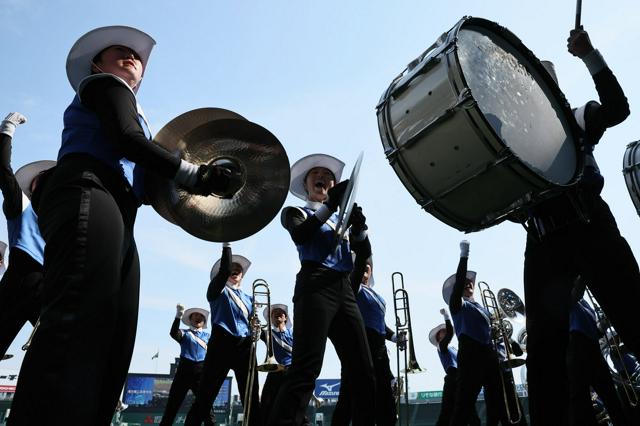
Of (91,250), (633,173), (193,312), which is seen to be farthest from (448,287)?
(91,250)

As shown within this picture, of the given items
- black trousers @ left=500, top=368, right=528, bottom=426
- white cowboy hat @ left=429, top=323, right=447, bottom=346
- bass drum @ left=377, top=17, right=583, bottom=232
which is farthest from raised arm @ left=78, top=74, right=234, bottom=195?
white cowboy hat @ left=429, top=323, right=447, bottom=346

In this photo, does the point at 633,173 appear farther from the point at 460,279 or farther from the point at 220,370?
the point at 220,370

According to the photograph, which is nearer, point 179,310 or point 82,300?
point 82,300

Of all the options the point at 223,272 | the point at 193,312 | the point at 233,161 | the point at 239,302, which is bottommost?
the point at 233,161

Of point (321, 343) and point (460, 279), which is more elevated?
point (460, 279)

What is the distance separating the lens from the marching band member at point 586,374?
5.57 meters

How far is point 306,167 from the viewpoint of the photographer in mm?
5430

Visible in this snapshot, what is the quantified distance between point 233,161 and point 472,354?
19.2ft

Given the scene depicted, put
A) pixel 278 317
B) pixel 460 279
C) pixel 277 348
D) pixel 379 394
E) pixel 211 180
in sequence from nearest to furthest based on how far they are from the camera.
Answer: pixel 211 180
pixel 379 394
pixel 460 279
pixel 277 348
pixel 278 317

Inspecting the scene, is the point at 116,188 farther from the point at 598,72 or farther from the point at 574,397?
the point at 574,397

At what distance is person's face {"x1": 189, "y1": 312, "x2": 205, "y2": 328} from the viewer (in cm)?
1011

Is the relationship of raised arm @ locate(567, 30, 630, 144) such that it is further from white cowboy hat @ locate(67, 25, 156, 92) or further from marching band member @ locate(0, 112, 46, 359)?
marching band member @ locate(0, 112, 46, 359)

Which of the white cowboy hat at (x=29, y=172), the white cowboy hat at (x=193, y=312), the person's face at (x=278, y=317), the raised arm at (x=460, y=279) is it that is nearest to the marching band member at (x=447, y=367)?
the raised arm at (x=460, y=279)

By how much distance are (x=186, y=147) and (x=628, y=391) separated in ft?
25.0
